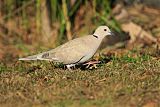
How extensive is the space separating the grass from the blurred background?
2653mm

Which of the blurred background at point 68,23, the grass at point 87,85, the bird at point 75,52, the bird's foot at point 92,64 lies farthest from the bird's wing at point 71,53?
the blurred background at point 68,23

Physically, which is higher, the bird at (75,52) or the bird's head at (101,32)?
the bird's head at (101,32)

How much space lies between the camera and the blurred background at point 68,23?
35.4 ft

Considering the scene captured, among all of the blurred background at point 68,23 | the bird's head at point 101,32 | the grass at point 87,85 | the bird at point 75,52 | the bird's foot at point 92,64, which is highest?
the blurred background at point 68,23

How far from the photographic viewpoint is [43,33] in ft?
37.1

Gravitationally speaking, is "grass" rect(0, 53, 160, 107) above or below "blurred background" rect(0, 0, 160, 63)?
below

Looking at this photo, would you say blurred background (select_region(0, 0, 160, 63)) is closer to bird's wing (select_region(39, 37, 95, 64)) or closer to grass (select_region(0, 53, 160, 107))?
grass (select_region(0, 53, 160, 107))

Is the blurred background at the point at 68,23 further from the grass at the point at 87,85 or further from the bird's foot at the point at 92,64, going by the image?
the grass at the point at 87,85

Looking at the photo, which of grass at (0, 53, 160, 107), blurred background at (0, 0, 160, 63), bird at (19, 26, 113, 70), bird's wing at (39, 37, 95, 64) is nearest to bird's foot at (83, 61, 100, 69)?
grass at (0, 53, 160, 107)

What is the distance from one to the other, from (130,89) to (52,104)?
3.16 feet

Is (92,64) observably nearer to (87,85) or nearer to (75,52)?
(75,52)

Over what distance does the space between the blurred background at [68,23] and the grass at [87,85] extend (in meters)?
2.65

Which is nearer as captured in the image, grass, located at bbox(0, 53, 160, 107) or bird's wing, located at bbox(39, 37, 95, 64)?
grass, located at bbox(0, 53, 160, 107)

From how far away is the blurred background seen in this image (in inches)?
425
